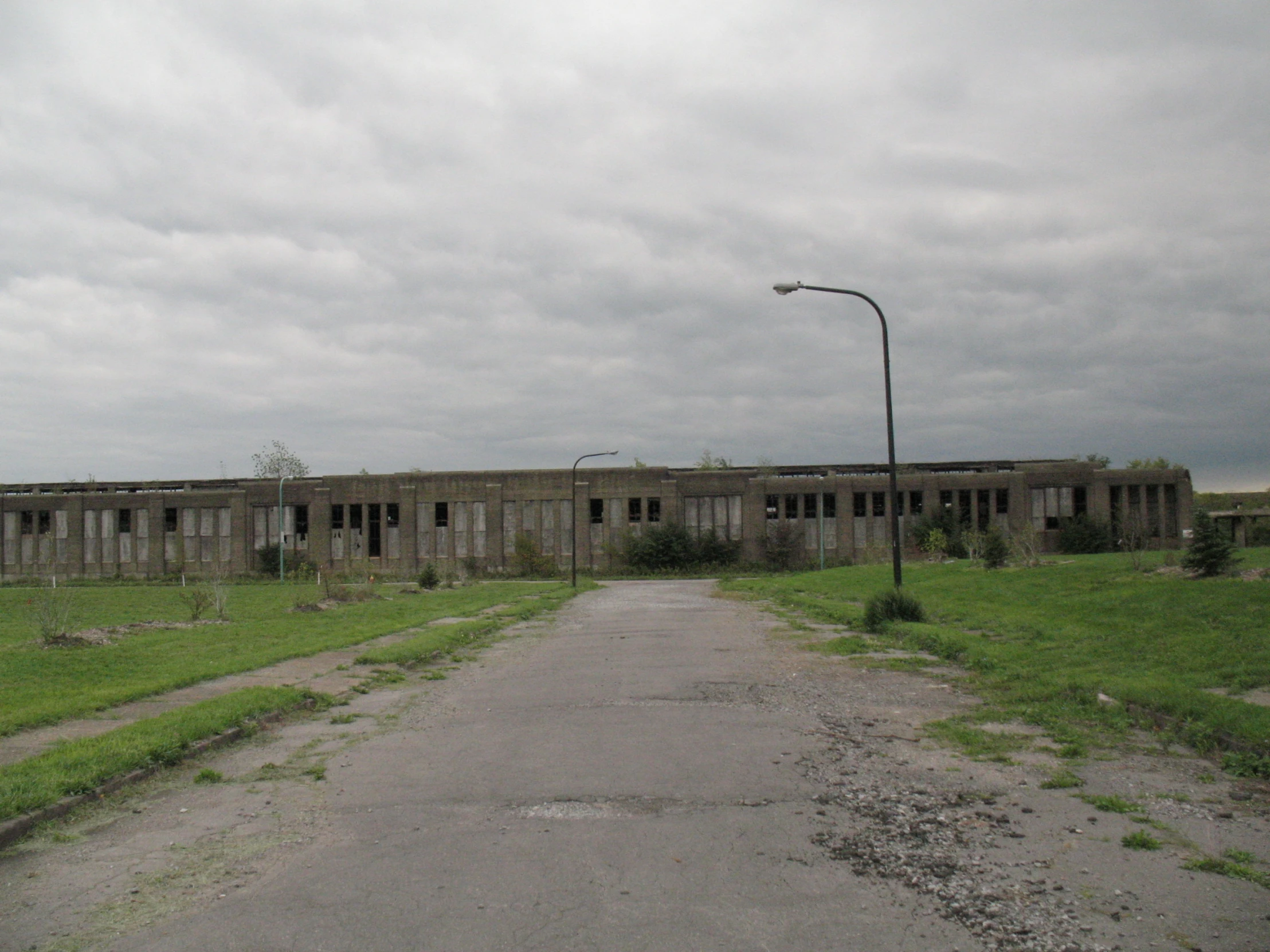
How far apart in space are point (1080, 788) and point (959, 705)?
13.8 feet

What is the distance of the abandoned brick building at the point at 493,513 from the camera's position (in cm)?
7156

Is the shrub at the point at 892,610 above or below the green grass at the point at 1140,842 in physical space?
below

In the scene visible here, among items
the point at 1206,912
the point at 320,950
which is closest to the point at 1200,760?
the point at 1206,912

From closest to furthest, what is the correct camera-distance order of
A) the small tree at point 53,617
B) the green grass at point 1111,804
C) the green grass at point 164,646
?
the green grass at point 1111,804 → the green grass at point 164,646 → the small tree at point 53,617

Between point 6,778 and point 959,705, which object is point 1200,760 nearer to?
point 959,705

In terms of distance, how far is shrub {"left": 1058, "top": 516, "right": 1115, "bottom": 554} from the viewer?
66.4 m

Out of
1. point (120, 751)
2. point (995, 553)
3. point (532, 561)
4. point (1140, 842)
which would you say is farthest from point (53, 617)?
point (532, 561)

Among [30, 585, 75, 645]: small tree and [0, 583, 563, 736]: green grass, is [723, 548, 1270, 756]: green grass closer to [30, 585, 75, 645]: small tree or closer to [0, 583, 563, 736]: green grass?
[0, 583, 563, 736]: green grass

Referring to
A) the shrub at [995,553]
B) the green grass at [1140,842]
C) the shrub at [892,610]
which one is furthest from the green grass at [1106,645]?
the shrub at [995,553]

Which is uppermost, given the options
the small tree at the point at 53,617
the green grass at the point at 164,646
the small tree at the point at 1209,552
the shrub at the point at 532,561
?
the small tree at the point at 1209,552

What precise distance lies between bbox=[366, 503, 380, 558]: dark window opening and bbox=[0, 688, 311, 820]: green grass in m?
Result: 63.6

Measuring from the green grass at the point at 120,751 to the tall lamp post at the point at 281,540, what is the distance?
193 feet

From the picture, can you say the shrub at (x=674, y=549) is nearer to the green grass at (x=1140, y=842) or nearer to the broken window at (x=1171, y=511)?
the broken window at (x=1171, y=511)

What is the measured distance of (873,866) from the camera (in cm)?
563
